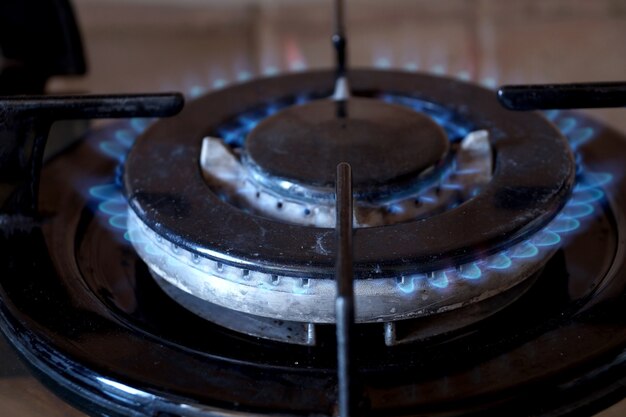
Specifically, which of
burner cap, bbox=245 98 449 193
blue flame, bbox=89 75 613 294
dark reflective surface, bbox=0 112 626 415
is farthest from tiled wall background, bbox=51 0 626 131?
dark reflective surface, bbox=0 112 626 415

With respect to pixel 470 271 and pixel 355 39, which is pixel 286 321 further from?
pixel 355 39

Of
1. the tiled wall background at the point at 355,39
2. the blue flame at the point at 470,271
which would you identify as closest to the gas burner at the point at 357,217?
the blue flame at the point at 470,271

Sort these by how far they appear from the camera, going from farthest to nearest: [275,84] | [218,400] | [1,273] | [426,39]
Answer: [426,39], [275,84], [1,273], [218,400]

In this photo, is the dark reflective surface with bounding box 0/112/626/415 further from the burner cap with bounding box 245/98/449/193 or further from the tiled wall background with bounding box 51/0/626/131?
the tiled wall background with bounding box 51/0/626/131

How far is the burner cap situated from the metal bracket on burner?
0.27ft

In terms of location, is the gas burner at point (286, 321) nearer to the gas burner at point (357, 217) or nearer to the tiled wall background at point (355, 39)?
the gas burner at point (357, 217)

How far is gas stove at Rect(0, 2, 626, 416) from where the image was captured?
460 millimetres

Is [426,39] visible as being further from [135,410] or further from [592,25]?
[135,410]

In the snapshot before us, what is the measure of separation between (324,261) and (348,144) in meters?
0.16

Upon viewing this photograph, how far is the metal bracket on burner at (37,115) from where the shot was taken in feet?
1.95

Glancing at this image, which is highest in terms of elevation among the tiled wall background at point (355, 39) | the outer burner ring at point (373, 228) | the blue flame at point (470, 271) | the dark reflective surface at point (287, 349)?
the tiled wall background at point (355, 39)

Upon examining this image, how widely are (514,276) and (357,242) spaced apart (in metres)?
0.11

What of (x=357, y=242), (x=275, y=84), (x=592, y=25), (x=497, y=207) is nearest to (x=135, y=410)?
(x=357, y=242)

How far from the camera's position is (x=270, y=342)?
54 cm
